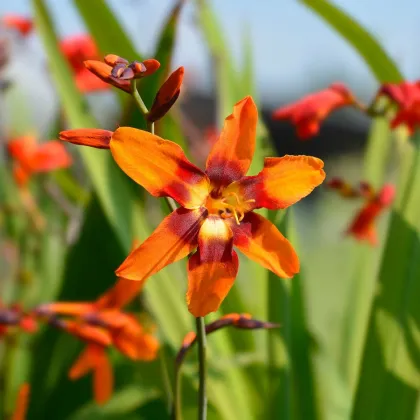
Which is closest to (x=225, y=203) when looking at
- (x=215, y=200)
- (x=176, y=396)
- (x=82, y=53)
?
(x=215, y=200)

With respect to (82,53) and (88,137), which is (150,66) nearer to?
(88,137)

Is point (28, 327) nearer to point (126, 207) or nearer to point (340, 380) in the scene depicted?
point (126, 207)

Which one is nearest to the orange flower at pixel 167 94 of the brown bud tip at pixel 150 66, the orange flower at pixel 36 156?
the brown bud tip at pixel 150 66

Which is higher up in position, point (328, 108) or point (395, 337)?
point (328, 108)

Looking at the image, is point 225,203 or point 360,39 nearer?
point 225,203

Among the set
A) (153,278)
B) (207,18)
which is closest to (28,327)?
(153,278)
